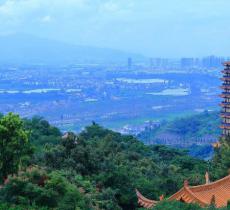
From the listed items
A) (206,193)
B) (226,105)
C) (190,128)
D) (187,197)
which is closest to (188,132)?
(190,128)

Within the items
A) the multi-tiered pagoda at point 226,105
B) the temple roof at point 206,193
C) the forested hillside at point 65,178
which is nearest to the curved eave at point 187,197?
the temple roof at point 206,193

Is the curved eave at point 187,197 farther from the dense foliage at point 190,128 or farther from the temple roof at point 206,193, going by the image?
the dense foliage at point 190,128

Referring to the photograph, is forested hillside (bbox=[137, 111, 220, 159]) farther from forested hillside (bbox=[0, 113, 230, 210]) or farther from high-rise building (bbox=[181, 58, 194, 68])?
high-rise building (bbox=[181, 58, 194, 68])

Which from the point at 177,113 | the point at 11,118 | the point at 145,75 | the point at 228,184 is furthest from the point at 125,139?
the point at 145,75

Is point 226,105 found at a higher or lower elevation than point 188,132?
higher

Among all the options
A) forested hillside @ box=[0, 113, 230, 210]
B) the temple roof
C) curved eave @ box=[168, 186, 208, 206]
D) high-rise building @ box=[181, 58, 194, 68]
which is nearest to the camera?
curved eave @ box=[168, 186, 208, 206]

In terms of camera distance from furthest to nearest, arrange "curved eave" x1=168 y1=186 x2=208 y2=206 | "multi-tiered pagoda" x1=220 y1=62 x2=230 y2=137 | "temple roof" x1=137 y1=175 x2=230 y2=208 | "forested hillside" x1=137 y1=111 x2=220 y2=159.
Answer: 1. "forested hillside" x1=137 y1=111 x2=220 y2=159
2. "multi-tiered pagoda" x1=220 y1=62 x2=230 y2=137
3. "temple roof" x1=137 y1=175 x2=230 y2=208
4. "curved eave" x1=168 y1=186 x2=208 y2=206

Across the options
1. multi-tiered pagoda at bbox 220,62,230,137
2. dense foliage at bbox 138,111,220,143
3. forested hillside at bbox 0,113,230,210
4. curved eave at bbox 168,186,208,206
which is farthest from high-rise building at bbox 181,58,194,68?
curved eave at bbox 168,186,208,206

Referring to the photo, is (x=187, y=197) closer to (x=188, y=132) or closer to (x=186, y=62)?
(x=188, y=132)
